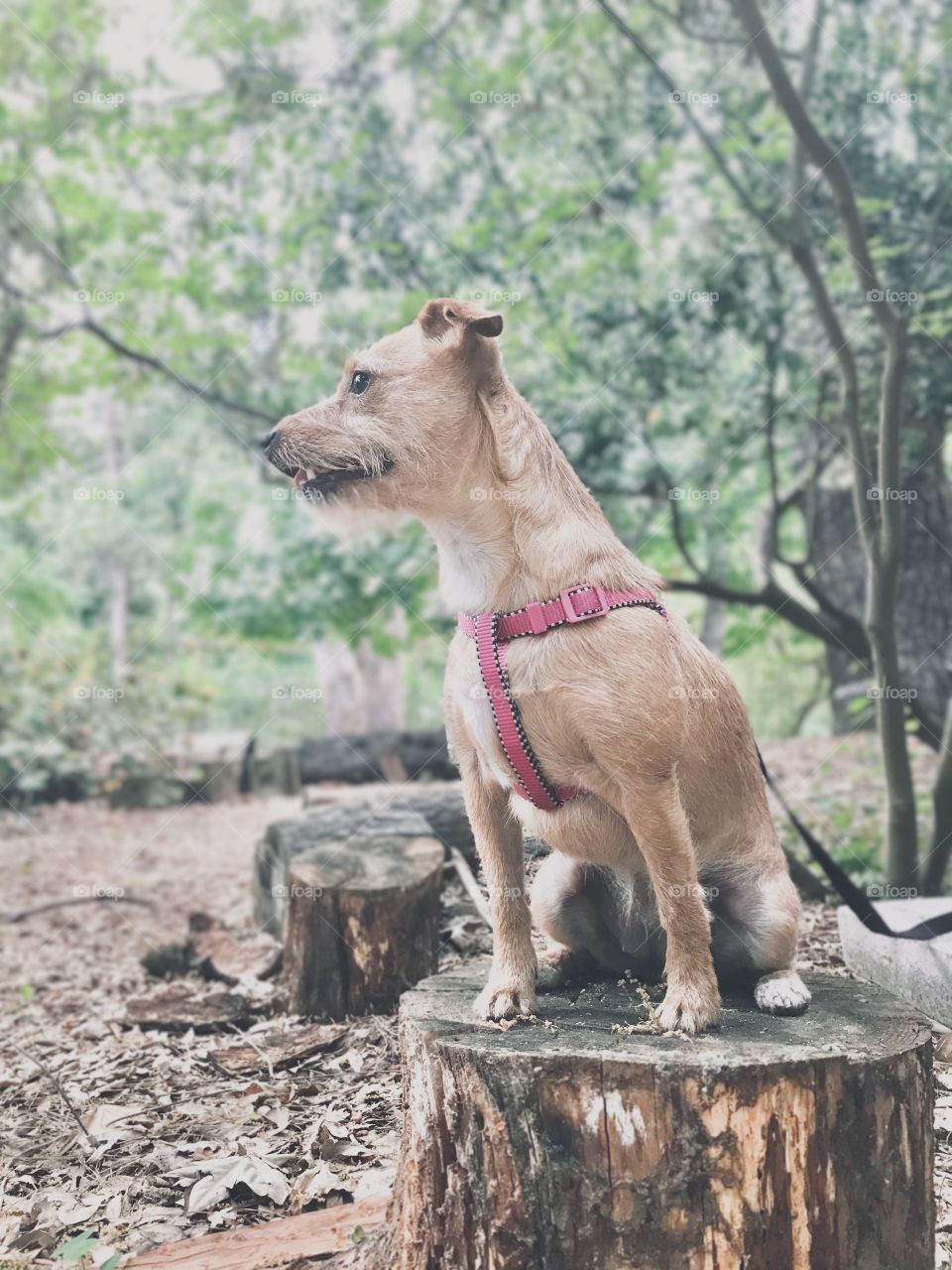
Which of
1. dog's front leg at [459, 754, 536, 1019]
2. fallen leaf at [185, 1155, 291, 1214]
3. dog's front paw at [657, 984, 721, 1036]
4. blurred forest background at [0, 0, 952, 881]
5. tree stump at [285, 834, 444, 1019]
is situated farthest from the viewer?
blurred forest background at [0, 0, 952, 881]

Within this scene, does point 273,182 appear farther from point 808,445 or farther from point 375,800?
point 375,800

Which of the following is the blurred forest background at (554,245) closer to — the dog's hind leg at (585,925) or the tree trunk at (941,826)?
the tree trunk at (941,826)

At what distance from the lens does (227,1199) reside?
3051 mm

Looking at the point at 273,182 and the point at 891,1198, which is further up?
the point at 273,182

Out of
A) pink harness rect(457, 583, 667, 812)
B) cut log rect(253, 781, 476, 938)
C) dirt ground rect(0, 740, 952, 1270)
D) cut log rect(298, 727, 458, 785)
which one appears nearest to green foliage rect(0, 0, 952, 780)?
cut log rect(298, 727, 458, 785)

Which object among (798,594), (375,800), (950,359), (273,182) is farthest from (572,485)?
(798,594)

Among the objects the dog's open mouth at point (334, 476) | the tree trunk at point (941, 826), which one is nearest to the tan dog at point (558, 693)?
the dog's open mouth at point (334, 476)

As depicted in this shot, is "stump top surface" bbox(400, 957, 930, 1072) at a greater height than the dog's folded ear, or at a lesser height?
lesser

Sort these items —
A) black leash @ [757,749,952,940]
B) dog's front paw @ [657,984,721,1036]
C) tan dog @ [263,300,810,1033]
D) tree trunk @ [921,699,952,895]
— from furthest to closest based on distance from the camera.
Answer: tree trunk @ [921,699,952,895] → black leash @ [757,749,952,940] → tan dog @ [263,300,810,1033] → dog's front paw @ [657,984,721,1036]

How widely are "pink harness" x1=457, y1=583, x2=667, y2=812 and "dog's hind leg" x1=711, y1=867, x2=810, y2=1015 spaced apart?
24.9 inches

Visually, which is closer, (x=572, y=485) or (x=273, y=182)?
(x=572, y=485)

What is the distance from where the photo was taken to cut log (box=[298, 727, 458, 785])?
1202 cm

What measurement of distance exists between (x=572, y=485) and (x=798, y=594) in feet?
27.9

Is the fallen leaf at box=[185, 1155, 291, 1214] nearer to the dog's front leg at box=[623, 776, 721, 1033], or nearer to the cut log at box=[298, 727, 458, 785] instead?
the dog's front leg at box=[623, 776, 721, 1033]
